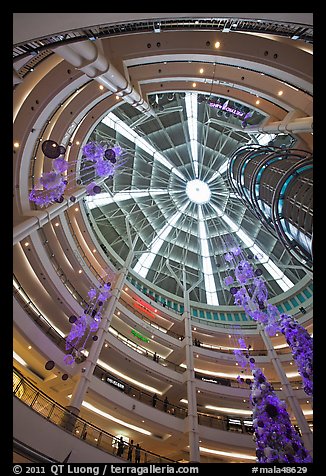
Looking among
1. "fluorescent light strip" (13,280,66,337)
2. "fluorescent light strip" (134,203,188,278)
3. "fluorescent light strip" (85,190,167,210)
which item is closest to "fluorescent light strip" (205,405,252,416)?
"fluorescent light strip" (13,280,66,337)

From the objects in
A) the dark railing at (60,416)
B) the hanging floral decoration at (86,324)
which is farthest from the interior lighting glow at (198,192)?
the dark railing at (60,416)

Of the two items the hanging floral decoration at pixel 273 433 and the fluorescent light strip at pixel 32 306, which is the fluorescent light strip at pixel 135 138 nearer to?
the fluorescent light strip at pixel 32 306

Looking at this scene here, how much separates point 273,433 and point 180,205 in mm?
25268

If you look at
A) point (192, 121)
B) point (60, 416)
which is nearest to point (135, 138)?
point (192, 121)

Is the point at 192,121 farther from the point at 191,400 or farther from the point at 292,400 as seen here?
the point at 292,400

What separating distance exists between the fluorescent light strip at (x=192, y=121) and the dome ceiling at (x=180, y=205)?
0.29 feet

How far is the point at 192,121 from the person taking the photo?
93.1 feet

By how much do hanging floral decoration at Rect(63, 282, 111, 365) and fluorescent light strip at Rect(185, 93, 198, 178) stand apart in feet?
55.3

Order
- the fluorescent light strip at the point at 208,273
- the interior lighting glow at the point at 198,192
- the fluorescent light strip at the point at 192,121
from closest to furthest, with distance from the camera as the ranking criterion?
the fluorescent light strip at the point at 192,121 < the interior lighting glow at the point at 198,192 < the fluorescent light strip at the point at 208,273

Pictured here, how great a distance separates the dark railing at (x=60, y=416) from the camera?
12586 mm

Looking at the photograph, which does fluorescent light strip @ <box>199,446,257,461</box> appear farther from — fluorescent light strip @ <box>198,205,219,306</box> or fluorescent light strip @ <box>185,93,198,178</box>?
fluorescent light strip @ <box>185,93,198,178</box>

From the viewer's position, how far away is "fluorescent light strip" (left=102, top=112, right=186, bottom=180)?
26.4 m
